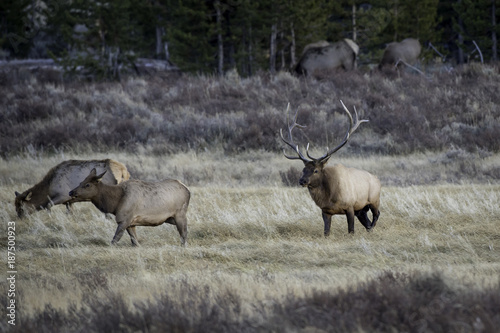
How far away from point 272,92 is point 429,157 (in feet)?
26.7

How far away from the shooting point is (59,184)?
1186cm

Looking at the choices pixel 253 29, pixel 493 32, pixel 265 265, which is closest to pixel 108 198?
pixel 265 265

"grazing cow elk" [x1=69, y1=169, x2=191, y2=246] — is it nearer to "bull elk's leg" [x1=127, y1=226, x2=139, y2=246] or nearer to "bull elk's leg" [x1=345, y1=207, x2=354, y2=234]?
"bull elk's leg" [x1=127, y1=226, x2=139, y2=246]

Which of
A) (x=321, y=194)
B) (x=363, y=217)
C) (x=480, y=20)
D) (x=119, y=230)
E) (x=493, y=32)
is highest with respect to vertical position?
(x=480, y=20)

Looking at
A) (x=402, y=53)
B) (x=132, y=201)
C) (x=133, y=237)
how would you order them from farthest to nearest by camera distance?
(x=402, y=53) < (x=133, y=237) < (x=132, y=201)

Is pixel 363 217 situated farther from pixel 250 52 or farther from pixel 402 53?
pixel 250 52

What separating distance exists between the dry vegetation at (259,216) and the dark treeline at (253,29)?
3.09 m

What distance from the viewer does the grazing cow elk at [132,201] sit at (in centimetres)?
909

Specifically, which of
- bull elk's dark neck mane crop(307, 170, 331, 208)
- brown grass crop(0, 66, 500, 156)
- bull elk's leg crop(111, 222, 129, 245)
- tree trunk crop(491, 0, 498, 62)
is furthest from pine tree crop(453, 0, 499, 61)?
bull elk's leg crop(111, 222, 129, 245)

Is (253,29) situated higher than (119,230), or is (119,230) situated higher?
(253,29)

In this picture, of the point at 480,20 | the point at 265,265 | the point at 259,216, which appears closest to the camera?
the point at 265,265

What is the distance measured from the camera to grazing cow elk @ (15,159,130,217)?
38.6ft

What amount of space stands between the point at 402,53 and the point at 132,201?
20.3 m

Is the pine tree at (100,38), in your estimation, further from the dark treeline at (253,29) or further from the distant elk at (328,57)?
the distant elk at (328,57)
